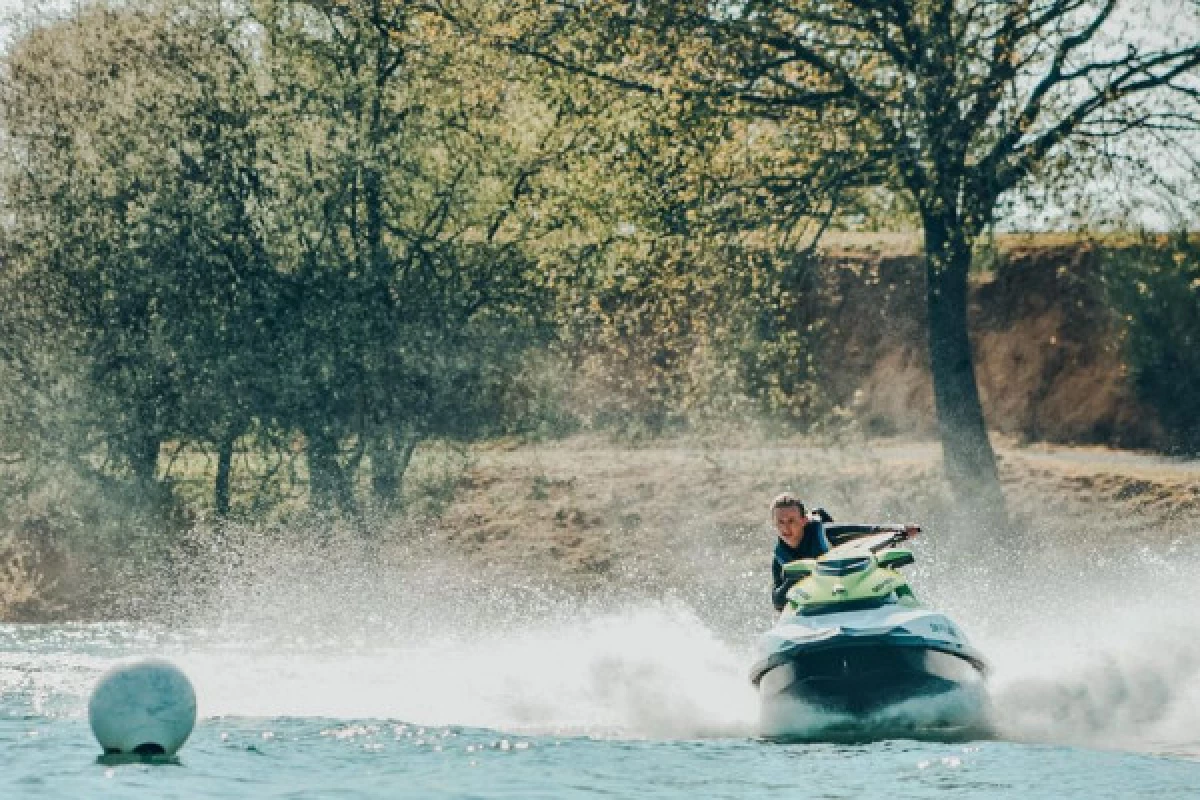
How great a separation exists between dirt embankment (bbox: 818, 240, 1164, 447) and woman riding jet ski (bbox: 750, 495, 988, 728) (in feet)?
71.1

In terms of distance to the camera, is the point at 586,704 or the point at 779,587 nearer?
the point at 779,587

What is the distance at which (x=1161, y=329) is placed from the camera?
3816 cm

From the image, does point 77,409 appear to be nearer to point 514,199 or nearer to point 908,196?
point 514,199

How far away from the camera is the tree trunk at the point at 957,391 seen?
2977cm

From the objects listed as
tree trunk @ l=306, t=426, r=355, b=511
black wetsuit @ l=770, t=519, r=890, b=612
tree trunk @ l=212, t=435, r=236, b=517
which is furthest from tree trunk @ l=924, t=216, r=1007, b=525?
black wetsuit @ l=770, t=519, r=890, b=612

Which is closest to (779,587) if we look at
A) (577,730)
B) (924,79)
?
(577,730)

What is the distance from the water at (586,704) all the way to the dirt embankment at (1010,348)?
31.7ft

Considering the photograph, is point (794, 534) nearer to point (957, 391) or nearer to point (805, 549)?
point (805, 549)

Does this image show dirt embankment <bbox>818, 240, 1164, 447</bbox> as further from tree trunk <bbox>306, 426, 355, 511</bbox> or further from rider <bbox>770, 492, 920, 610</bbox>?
rider <bbox>770, 492, 920, 610</bbox>

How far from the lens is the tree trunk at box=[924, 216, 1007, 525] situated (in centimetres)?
2977

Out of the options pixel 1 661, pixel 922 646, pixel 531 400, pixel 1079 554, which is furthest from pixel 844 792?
pixel 531 400

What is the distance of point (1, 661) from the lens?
77.8ft

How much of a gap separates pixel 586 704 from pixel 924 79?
11781mm

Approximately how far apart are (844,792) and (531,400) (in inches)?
719
